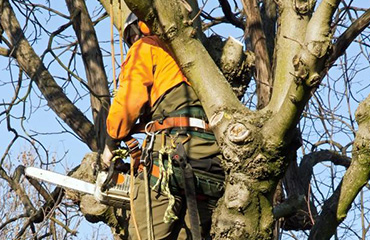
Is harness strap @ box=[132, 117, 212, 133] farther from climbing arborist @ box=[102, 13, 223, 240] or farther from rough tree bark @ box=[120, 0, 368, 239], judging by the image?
rough tree bark @ box=[120, 0, 368, 239]

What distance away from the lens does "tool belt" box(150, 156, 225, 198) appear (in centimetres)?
354

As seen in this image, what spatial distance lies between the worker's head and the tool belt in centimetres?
75

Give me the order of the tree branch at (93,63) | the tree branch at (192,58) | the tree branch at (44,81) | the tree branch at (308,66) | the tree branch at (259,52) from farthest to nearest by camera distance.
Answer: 1. the tree branch at (44,81)
2. the tree branch at (93,63)
3. the tree branch at (259,52)
4. the tree branch at (192,58)
5. the tree branch at (308,66)

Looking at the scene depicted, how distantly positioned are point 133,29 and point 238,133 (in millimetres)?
1120

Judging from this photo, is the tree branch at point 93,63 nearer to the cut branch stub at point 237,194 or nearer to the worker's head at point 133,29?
the worker's head at point 133,29

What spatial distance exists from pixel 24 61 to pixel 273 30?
2150mm

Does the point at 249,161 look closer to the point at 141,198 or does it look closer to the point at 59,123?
the point at 141,198

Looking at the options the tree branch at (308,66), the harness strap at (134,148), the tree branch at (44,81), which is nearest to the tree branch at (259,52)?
the tree branch at (44,81)

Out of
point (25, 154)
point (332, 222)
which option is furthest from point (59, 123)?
point (25, 154)

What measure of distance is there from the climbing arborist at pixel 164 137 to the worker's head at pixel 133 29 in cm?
15

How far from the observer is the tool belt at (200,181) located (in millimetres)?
3543

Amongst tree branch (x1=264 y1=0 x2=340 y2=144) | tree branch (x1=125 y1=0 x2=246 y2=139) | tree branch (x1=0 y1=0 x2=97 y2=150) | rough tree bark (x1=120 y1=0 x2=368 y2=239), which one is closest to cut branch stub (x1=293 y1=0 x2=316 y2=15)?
rough tree bark (x1=120 y1=0 x2=368 y2=239)

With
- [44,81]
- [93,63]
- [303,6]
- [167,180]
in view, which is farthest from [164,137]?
[44,81]

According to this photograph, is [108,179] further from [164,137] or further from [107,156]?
[164,137]
